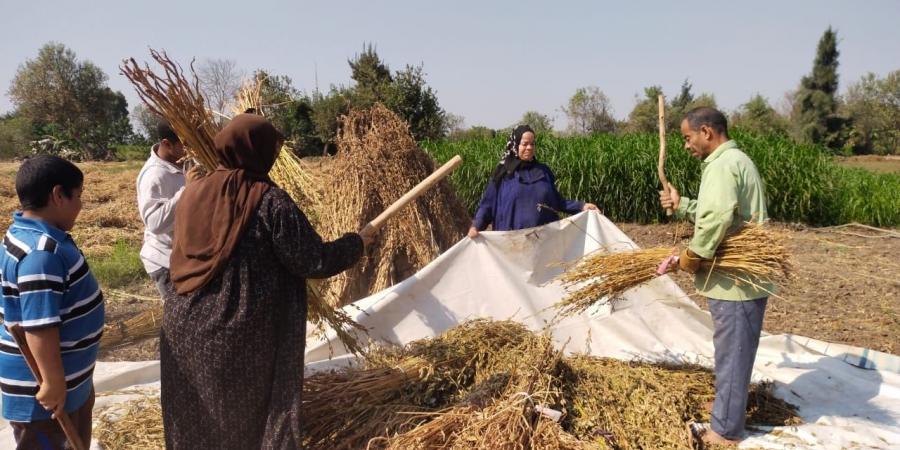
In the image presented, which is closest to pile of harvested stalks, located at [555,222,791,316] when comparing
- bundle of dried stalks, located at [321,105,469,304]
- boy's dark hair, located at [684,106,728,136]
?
boy's dark hair, located at [684,106,728,136]

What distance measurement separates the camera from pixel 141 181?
2.85m

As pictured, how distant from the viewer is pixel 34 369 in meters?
1.80

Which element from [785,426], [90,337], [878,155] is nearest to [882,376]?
[785,426]

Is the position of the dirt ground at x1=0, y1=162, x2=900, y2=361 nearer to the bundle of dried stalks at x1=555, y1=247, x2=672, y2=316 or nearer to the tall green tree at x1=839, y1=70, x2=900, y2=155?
the bundle of dried stalks at x1=555, y1=247, x2=672, y2=316

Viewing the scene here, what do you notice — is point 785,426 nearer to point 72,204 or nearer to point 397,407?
point 397,407

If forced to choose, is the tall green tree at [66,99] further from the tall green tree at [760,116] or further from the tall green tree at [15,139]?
the tall green tree at [760,116]

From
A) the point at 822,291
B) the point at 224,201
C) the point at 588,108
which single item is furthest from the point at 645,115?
the point at 224,201

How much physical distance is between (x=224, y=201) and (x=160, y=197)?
1237 mm

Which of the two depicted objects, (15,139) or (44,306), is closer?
(44,306)

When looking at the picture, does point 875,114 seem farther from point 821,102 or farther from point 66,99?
point 66,99

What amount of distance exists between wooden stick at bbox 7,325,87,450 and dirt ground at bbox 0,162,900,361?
8.47 feet

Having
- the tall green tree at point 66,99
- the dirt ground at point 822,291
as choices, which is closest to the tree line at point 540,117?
the tall green tree at point 66,99

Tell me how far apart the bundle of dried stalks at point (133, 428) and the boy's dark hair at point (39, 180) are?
1320mm

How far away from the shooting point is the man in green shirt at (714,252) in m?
2.34
